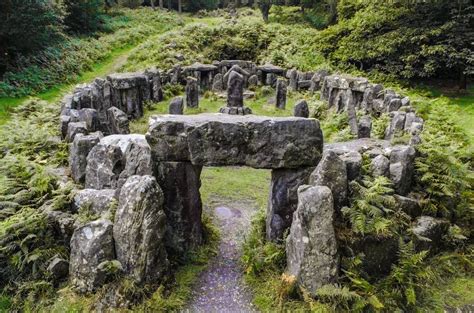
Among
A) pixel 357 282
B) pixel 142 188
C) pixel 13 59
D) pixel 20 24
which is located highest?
pixel 20 24

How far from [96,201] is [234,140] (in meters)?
2.98

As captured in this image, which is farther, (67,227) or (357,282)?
(67,227)

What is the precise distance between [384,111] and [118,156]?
1093cm

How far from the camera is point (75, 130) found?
9.93 m

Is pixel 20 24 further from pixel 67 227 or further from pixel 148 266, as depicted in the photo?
pixel 148 266

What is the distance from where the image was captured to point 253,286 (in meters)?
7.50

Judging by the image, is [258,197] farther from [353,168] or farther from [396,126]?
[396,126]

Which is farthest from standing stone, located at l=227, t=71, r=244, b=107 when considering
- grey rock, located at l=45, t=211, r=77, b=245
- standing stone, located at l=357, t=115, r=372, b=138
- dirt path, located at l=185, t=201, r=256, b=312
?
grey rock, located at l=45, t=211, r=77, b=245

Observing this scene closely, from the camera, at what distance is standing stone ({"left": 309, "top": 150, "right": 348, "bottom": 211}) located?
711cm

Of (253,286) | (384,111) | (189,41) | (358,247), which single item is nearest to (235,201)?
(253,286)

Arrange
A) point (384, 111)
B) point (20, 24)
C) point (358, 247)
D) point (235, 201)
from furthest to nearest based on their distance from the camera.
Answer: point (20, 24) < point (384, 111) < point (235, 201) < point (358, 247)

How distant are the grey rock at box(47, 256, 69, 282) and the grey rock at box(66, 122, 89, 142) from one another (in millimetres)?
3918

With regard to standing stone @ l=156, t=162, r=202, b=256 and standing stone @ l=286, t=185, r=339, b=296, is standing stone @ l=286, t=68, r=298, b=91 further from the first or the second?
standing stone @ l=286, t=185, r=339, b=296

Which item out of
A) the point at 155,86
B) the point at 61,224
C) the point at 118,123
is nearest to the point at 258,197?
the point at 61,224
